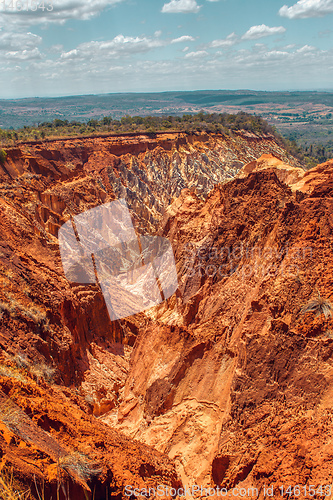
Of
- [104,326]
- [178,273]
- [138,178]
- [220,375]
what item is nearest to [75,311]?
[104,326]

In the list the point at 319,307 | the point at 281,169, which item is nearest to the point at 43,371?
the point at 319,307

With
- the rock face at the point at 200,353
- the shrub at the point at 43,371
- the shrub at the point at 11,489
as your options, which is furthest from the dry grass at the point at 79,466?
the shrub at the point at 43,371

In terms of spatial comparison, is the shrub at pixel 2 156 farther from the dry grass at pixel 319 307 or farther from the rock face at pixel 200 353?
the dry grass at pixel 319 307

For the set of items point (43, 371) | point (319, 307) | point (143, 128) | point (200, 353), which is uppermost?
point (143, 128)

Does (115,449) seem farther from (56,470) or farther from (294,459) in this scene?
(294,459)

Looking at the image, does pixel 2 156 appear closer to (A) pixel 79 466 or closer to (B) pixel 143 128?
(A) pixel 79 466

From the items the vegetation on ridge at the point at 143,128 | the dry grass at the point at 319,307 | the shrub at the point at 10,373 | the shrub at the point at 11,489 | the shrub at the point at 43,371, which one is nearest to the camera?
the shrub at the point at 11,489

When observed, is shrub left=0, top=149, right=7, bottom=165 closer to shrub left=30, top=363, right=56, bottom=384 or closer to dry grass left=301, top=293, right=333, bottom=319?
shrub left=30, top=363, right=56, bottom=384
